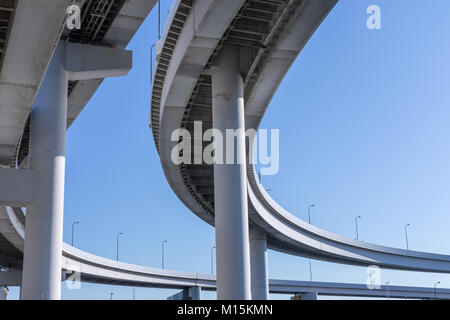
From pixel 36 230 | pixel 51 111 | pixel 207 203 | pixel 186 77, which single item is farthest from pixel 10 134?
pixel 207 203

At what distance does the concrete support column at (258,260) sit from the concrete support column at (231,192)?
97.0 ft

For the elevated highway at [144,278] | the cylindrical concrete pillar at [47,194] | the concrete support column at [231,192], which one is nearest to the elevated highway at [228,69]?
the concrete support column at [231,192]

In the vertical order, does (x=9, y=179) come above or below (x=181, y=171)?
below

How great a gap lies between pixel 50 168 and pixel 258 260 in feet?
115

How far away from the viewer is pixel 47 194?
19.7 m

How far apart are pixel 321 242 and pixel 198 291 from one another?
68.1 feet

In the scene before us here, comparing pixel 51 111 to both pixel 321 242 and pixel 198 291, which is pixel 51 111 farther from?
pixel 198 291

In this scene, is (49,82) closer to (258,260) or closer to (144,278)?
(258,260)

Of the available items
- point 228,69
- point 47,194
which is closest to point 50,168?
point 47,194

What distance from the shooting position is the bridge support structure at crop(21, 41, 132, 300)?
19109 mm

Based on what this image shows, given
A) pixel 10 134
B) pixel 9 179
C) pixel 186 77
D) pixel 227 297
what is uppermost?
pixel 186 77
